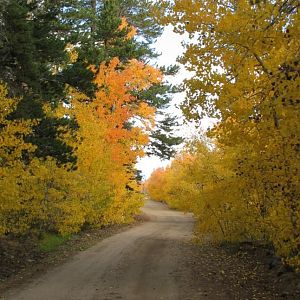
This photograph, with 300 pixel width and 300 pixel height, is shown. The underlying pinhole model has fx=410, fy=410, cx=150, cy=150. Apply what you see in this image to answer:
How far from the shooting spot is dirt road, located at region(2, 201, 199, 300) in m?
9.00

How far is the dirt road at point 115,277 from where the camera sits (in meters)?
9.00

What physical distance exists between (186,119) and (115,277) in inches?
180

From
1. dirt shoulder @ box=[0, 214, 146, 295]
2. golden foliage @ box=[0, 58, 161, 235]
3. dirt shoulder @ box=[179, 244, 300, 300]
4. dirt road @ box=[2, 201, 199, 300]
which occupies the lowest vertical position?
dirt shoulder @ box=[179, 244, 300, 300]

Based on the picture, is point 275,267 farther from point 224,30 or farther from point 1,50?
point 1,50

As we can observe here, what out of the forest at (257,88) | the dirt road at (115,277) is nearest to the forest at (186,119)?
the forest at (257,88)

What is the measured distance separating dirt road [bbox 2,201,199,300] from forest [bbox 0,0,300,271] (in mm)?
1934

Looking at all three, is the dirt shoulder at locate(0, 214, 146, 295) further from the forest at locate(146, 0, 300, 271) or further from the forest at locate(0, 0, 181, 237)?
the forest at locate(146, 0, 300, 271)

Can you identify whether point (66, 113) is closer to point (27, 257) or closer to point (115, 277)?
point (27, 257)

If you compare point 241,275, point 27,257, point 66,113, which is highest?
point 66,113

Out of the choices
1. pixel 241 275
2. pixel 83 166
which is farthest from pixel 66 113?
pixel 241 275

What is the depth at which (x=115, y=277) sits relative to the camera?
35.6 feet

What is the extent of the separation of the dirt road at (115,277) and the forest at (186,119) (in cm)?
193

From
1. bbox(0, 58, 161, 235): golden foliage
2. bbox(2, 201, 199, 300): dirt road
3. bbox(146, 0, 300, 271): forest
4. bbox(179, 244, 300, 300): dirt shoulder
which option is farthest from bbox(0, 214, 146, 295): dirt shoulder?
bbox(146, 0, 300, 271): forest

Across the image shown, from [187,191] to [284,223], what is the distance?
32.0ft
